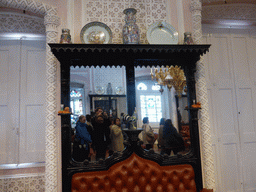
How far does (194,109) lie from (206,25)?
230 cm

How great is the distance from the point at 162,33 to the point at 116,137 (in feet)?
5.91

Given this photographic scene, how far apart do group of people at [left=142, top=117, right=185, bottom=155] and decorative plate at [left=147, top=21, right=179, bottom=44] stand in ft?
4.11

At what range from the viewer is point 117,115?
3049 millimetres

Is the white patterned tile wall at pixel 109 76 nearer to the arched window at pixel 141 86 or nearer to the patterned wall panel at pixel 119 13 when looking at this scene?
the arched window at pixel 141 86

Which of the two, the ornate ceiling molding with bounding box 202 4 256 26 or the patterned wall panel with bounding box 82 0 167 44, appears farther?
the ornate ceiling molding with bounding box 202 4 256 26

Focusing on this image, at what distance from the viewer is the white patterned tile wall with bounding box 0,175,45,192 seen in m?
3.95

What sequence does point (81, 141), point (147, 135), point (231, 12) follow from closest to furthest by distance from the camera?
point (81, 141) → point (147, 135) → point (231, 12)

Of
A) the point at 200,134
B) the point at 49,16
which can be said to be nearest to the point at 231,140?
the point at 200,134

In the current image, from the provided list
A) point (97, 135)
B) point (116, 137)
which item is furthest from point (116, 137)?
point (97, 135)

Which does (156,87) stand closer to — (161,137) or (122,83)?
(122,83)

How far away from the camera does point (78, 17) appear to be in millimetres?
3260

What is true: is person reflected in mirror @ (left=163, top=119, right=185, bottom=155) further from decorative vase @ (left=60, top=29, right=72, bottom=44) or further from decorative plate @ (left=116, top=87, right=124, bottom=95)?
decorative vase @ (left=60, top=29, right=72, bottom=44)

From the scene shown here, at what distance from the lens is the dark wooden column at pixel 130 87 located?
3.07 metres

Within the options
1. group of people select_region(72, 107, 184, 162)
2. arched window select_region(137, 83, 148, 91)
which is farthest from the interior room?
group of people select_region(72, 107, 184, 162)
